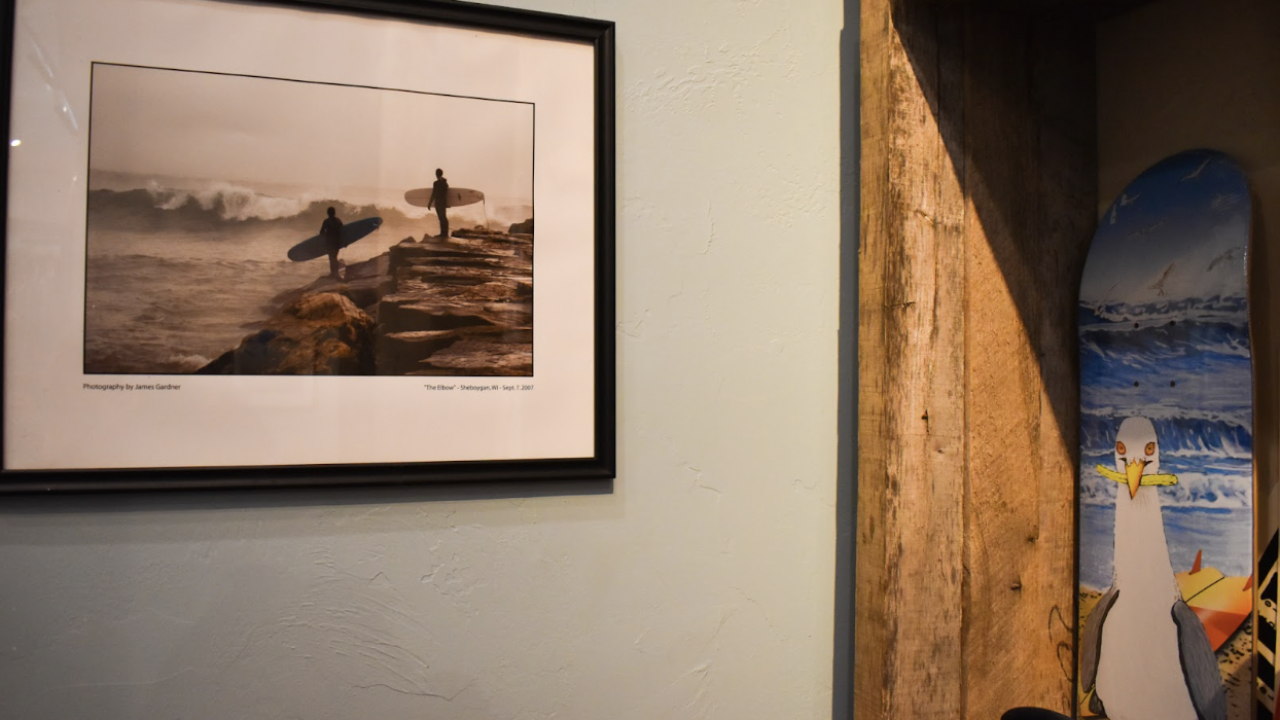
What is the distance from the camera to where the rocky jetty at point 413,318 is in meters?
1.06

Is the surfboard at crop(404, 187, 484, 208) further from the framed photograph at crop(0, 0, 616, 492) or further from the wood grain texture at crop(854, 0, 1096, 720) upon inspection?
the wood grain texture at crop(854, 0, 1096, 720)

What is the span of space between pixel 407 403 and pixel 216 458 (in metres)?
0.25

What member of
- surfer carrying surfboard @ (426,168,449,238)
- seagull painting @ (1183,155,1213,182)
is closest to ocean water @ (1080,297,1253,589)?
seagull painting @ (1183,155,1213,182)

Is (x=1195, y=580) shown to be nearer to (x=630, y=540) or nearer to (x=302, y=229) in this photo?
(x=630, y=540)

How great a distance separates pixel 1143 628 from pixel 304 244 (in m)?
1.35

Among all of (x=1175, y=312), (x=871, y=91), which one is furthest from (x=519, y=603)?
(x=1175, y=312)

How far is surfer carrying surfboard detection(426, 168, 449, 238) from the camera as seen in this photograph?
112 cm

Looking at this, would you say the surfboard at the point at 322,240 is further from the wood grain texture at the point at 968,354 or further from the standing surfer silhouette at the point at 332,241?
the wood grain texture at the point at 968,354

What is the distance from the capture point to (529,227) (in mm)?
1163

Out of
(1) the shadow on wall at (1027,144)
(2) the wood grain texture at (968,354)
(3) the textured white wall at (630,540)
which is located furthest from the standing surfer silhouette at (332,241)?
(1) the shadow on wall at (1027,144)

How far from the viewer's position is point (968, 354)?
1263 millimetres

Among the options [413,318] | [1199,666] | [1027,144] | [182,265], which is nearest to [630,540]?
[413,318]

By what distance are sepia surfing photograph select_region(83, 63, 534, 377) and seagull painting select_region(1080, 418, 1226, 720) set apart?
952mm

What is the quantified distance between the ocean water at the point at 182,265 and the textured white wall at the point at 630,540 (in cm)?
20
